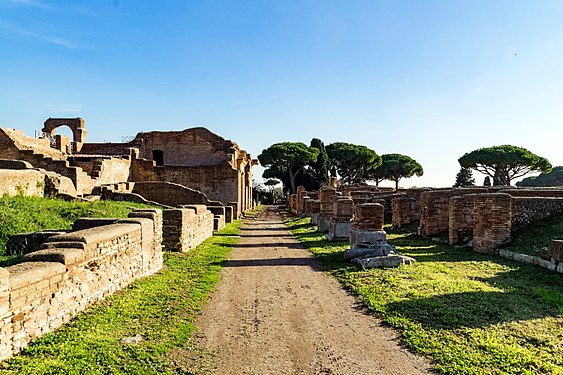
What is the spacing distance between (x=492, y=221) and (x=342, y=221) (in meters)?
4.88

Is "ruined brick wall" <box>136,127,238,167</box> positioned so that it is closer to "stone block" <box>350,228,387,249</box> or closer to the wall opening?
the wall opening

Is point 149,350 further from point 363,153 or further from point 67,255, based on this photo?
point 363,153

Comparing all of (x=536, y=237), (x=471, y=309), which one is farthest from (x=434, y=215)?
(x=471, y=309)

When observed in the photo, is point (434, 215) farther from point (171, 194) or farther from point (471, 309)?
point (171, 194)

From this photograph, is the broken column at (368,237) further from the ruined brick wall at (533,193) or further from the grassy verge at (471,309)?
the ruined brick wall at (533,193)

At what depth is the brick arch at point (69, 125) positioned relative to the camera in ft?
119

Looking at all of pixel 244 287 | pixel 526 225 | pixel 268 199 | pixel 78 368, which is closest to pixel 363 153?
pixel 268 199

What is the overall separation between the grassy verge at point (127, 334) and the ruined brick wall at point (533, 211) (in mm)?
8958

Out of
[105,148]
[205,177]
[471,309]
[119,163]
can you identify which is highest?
[105,148]

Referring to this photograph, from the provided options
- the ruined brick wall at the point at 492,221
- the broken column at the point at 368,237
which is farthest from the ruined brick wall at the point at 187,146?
the ruined brick wall at the point at 492,221

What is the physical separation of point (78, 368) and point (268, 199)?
2521 inches

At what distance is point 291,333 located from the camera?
5512mm

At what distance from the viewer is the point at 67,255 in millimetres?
5340

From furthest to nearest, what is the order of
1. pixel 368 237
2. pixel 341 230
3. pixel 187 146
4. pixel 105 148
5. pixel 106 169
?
pixel 105 148, pixel 187 146, pixel 106 169, pixel 341 230, pixel 368 237
